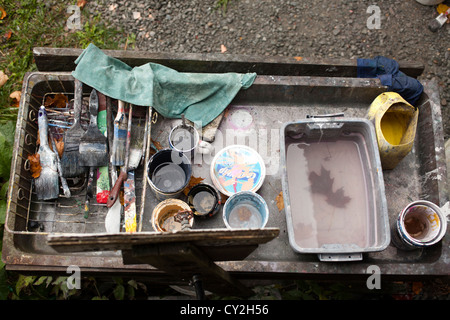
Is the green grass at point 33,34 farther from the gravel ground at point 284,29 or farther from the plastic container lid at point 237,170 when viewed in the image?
the plastic container lid at point 237,170

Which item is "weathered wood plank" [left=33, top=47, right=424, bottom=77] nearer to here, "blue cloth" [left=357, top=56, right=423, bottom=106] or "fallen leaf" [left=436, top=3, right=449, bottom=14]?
"blue cloth" [left=357, top=56, right=423, bottom=106]

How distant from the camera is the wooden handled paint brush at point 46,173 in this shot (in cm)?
282

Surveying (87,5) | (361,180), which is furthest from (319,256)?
(87,5)

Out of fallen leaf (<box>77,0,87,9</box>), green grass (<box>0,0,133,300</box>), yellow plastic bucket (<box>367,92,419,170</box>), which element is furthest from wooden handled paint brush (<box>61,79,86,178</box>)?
yellow plastic bucket (<box>367,92,419,170</box>)

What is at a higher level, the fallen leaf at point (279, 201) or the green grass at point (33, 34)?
the green grass at point (33, 34)

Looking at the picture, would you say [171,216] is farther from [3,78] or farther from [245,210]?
[3,78]

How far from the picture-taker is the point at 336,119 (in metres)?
Result: 2.79

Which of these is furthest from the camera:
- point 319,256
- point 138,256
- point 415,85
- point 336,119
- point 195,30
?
point 195,30

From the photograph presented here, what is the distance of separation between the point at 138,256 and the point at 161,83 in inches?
67.2

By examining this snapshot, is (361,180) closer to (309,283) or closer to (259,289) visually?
(309,283)

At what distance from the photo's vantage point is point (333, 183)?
292 cm

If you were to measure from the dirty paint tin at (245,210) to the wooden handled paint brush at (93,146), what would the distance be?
105cm

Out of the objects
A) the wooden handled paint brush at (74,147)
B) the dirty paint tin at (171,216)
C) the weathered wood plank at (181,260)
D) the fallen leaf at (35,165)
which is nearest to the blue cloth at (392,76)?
the dirty paint tin at (171,216)

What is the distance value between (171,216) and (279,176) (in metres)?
0.95
